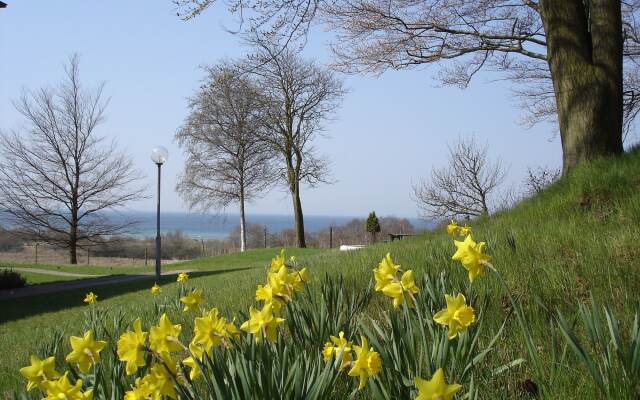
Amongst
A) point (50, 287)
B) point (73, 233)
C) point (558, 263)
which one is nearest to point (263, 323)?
point (558, 263)

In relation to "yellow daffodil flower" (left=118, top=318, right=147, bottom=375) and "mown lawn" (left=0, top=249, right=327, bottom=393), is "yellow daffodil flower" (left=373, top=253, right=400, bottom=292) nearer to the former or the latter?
"yellow daffodil flower" (left=118, top=318, right=147, bottom=375)

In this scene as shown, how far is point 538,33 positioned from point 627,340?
37.0 feet

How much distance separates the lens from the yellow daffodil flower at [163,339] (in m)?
1.44

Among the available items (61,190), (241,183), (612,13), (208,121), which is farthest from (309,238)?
(612,13)

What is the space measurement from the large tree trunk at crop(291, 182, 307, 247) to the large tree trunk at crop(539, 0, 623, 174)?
774 inches

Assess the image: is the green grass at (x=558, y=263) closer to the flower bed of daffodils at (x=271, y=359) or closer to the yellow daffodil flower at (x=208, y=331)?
the flower bed of daffodils at (x=271, y=359)

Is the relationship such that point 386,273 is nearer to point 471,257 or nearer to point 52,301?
point 471,257

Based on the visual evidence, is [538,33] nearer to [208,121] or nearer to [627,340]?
[627,340]

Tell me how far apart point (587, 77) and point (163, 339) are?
23.2 feet

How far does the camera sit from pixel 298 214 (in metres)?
26.3

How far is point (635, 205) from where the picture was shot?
429 cm

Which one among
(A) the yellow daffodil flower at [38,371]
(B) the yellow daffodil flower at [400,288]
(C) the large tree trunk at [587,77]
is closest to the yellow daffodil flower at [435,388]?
(B) the yellow daffodil flower at [400,288]

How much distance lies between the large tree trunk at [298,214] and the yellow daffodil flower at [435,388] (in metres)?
25.3

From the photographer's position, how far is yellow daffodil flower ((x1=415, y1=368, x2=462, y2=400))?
951 millimetres
